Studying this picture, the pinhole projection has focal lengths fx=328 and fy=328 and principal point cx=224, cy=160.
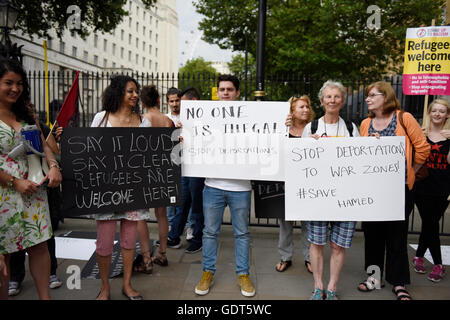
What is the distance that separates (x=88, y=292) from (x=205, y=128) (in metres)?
1.90

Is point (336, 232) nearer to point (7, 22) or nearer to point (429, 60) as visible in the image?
point (429, 60)

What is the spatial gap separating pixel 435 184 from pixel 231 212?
87.3 inches

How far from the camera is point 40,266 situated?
2.56 m

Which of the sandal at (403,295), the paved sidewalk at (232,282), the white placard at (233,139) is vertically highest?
the white placard at (233,139)

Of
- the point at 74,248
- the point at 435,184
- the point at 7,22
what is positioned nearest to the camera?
the point at 435,184

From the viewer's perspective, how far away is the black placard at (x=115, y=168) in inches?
110

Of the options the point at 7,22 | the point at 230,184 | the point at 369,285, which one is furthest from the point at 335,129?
the point at 7,22

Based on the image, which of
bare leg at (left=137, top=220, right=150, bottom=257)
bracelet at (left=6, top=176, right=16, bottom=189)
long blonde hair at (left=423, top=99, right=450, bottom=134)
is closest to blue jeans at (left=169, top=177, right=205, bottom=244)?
Result: bare leg at (left=137, top=220, right=150, bottom=257)

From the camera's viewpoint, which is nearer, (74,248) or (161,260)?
(161,260)

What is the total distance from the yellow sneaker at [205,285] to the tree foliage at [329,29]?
10.5 m

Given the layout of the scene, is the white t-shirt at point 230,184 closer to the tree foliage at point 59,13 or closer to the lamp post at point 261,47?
the lamp post at point 261,47

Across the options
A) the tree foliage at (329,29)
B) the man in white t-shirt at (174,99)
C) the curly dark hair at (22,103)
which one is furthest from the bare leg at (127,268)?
the tree foliage at (329,29)
